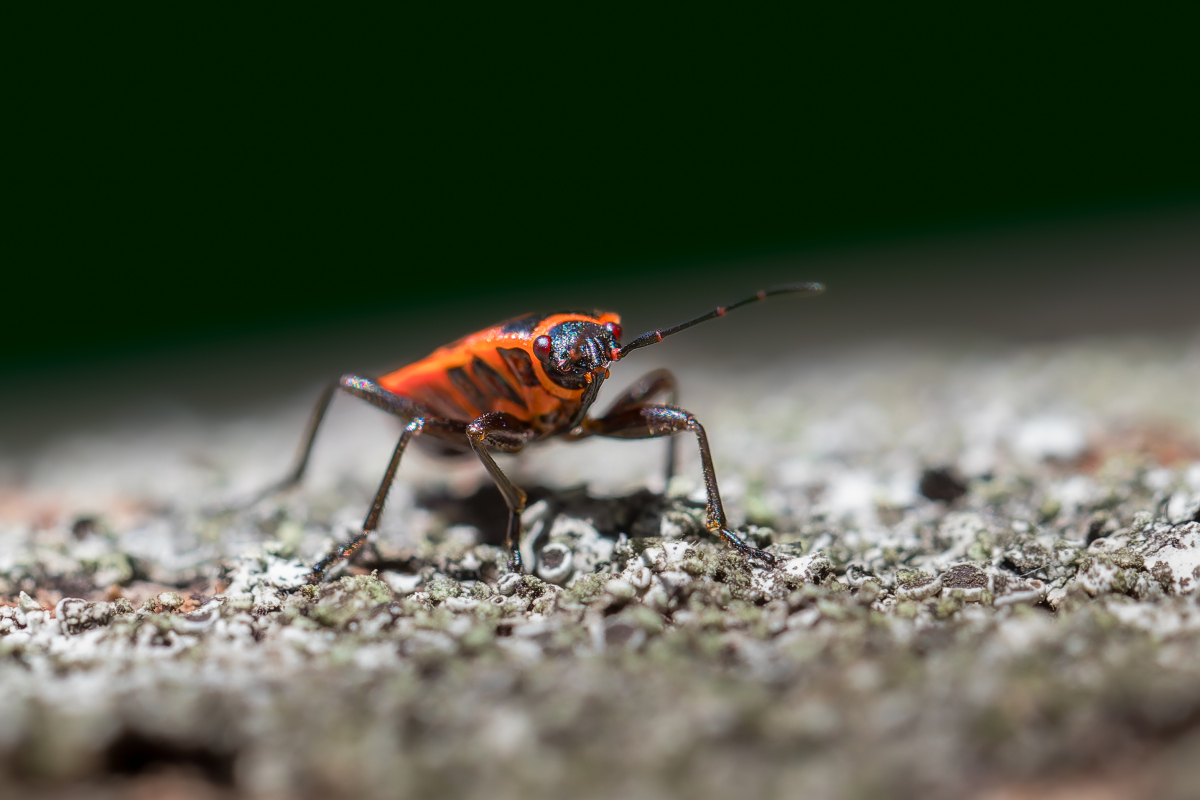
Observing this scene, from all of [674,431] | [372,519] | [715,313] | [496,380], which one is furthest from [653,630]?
[496,380]

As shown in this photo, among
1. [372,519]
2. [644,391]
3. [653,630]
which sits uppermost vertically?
[644,391]

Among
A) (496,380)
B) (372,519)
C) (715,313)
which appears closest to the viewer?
(715,313)

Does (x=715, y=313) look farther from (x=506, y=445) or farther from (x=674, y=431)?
(x=506, y=445)

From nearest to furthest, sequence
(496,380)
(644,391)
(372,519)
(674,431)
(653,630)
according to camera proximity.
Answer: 1. (653,630)
2. (372,519)
3. (674,431)
4. (496,380)
5. (644,391)

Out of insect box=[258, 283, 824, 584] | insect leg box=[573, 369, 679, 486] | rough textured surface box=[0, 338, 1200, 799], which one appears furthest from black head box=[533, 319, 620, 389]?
rough textured surface box=[0, 338, 1200, 799]

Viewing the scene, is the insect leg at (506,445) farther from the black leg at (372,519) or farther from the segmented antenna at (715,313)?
the segmented antenna at (715,313)

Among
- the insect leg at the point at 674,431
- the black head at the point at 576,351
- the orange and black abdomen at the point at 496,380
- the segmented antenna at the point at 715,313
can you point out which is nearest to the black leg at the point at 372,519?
the orange and black abdomen at the point at 496,380

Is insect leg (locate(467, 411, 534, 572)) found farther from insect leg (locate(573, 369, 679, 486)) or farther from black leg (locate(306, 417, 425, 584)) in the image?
insect leg (locate(573, 369, 679, 486))

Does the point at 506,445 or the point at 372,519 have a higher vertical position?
the point at 506,445
